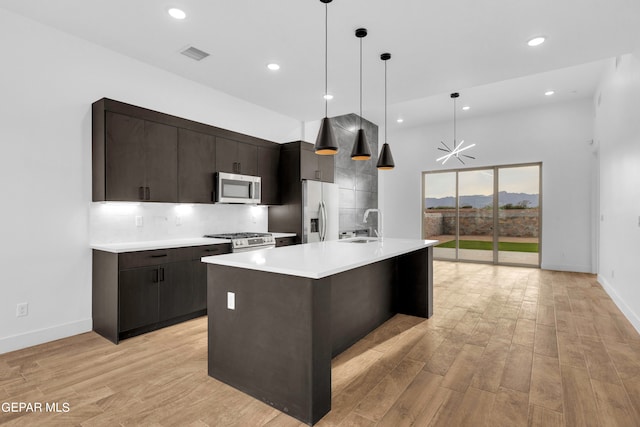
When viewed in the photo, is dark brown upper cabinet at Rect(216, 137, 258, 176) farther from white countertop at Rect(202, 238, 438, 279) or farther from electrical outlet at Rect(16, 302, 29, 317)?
electrical outlet at Rect(16, 302, 29, 317)

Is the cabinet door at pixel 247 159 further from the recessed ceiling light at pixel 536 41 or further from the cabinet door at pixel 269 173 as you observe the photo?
the recessed ceiling light at pixel 536 41

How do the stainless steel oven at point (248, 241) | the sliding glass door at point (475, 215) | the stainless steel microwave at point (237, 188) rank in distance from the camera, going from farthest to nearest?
the sliding glass door at point (475, 215)
the stainless steel microwave at point (237, 188)
the stainless steel oven at point (248, 241)

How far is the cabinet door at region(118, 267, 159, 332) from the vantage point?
3.07 meters

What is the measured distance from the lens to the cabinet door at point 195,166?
3.88m

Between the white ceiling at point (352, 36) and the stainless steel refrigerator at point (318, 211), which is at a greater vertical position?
the white ceiling at point (352, 36)

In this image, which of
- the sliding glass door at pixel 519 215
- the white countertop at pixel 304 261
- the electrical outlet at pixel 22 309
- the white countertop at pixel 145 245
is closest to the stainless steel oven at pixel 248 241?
the white countertop at pixel 145 245

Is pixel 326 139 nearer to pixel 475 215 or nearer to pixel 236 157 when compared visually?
pixel 236 157

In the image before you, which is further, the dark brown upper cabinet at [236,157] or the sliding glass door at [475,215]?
the sliding glass door at [475,215]

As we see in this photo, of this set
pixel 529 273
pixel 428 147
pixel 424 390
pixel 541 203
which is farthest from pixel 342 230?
pixel 424 390

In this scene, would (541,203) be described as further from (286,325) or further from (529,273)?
(286,325)

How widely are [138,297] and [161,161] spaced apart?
4.84 feet

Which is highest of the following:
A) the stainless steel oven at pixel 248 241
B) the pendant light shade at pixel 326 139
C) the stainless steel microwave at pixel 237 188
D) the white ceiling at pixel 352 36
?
the white ceiling at pixel 352 36

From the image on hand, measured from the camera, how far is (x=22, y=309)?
2.94m

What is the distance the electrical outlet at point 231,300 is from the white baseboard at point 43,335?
2.11 metres
